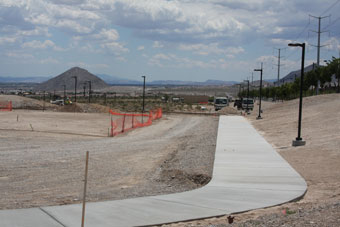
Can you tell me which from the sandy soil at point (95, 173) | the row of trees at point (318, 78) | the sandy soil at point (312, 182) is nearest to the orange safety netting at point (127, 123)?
the sandy soil at point (95, 173)

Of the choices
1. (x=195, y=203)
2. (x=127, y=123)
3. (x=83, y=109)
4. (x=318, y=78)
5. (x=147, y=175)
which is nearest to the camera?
(x=195, y=203)

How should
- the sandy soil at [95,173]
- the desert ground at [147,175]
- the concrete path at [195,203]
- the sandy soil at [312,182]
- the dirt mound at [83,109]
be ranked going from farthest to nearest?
the dirt mound at [83,109] < the sandy soil at [95,173] < the desert ground at [147,175] < the concrete path at [195,203] < the sandy soil at [312,182]

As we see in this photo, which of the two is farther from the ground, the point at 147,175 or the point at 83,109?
the point at 147,175

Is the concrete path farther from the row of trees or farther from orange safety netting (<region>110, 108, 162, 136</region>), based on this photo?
the row of trees

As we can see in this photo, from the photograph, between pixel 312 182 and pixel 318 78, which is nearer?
pixel 312 182

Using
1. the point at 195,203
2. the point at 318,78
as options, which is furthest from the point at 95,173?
the point at 318,78

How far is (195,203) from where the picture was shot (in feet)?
31.2

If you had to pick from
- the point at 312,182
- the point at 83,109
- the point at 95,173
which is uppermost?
the point at 312,182

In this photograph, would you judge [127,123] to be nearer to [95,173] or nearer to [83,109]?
[83,109]

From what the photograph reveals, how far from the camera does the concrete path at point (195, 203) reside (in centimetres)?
820

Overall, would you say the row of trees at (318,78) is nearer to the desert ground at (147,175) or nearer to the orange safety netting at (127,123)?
the orange safety netting at (127,123)

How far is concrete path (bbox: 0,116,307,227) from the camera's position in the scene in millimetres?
8203

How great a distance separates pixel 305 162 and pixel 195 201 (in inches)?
287

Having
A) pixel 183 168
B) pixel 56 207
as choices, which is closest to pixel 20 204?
pixel 56 207
